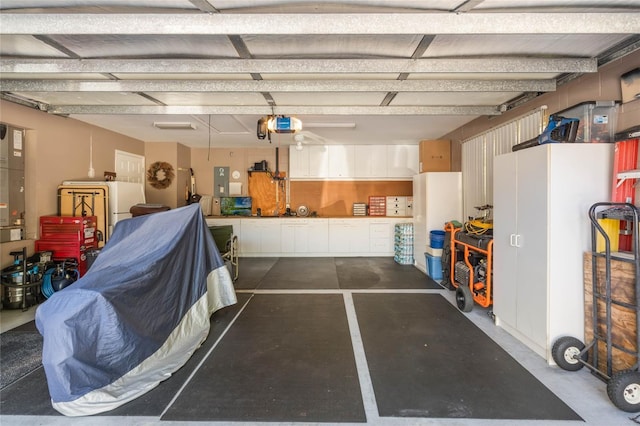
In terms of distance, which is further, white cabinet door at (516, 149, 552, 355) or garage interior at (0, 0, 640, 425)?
white cabinet door at (516, 149, 552, 355)

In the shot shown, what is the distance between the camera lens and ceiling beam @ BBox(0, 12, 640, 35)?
1865 mm

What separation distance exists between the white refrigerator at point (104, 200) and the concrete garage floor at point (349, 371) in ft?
5.08

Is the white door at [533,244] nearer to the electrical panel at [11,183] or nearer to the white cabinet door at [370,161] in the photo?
the white cabinet door at [370,161]

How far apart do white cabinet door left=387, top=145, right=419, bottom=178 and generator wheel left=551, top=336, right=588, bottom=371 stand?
5.09m

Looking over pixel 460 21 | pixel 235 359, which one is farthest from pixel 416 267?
pixel 460 21

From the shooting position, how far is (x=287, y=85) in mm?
2994

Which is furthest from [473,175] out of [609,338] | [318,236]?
[318,236]

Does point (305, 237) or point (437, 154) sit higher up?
point (437, 154)

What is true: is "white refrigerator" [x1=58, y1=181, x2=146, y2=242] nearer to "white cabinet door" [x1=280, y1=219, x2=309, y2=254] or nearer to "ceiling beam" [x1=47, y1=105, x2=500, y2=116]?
"ceiling beam" [x1=47, y1=105, x2=500, y2=116]

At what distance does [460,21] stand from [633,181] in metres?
1.75

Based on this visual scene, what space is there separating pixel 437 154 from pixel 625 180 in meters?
3.65

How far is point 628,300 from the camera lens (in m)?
2.09

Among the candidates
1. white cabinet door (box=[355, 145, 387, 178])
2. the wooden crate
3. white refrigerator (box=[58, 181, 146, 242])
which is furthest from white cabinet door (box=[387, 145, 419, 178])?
white refrigerator (box=[58, 181, 146, 242])

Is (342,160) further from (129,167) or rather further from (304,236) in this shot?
(129,167)
